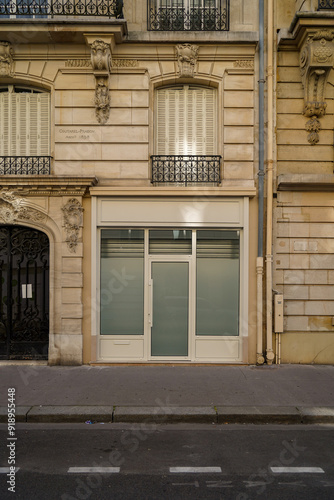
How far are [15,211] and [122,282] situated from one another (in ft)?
8.90

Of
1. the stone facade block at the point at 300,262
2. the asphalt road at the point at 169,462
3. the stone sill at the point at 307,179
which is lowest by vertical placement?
the asphalt road at the point at 169,462

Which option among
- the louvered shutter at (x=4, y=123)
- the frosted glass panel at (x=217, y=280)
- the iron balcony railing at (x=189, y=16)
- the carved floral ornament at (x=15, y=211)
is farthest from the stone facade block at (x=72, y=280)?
the iron balcony railing at (x=189, y=16)

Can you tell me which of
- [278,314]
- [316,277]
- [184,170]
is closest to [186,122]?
[184,170]

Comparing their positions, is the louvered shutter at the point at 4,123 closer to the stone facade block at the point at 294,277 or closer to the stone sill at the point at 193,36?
the stone sill at the point at 193,36

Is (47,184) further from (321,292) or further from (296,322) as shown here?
(321,292)

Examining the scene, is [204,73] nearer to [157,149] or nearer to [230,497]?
[157,149]

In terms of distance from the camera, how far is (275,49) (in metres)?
8.84

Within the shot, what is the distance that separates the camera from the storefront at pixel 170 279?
28.7 feet

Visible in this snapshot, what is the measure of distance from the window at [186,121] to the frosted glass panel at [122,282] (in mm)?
2127

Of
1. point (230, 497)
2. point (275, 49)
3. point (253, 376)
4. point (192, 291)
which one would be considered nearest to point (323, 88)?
point (275, 49)

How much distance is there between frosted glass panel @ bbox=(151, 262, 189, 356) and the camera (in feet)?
29.0

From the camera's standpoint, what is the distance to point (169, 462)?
4723mm

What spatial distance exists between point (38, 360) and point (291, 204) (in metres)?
6.40

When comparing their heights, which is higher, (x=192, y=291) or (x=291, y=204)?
(x=291, y=204)
